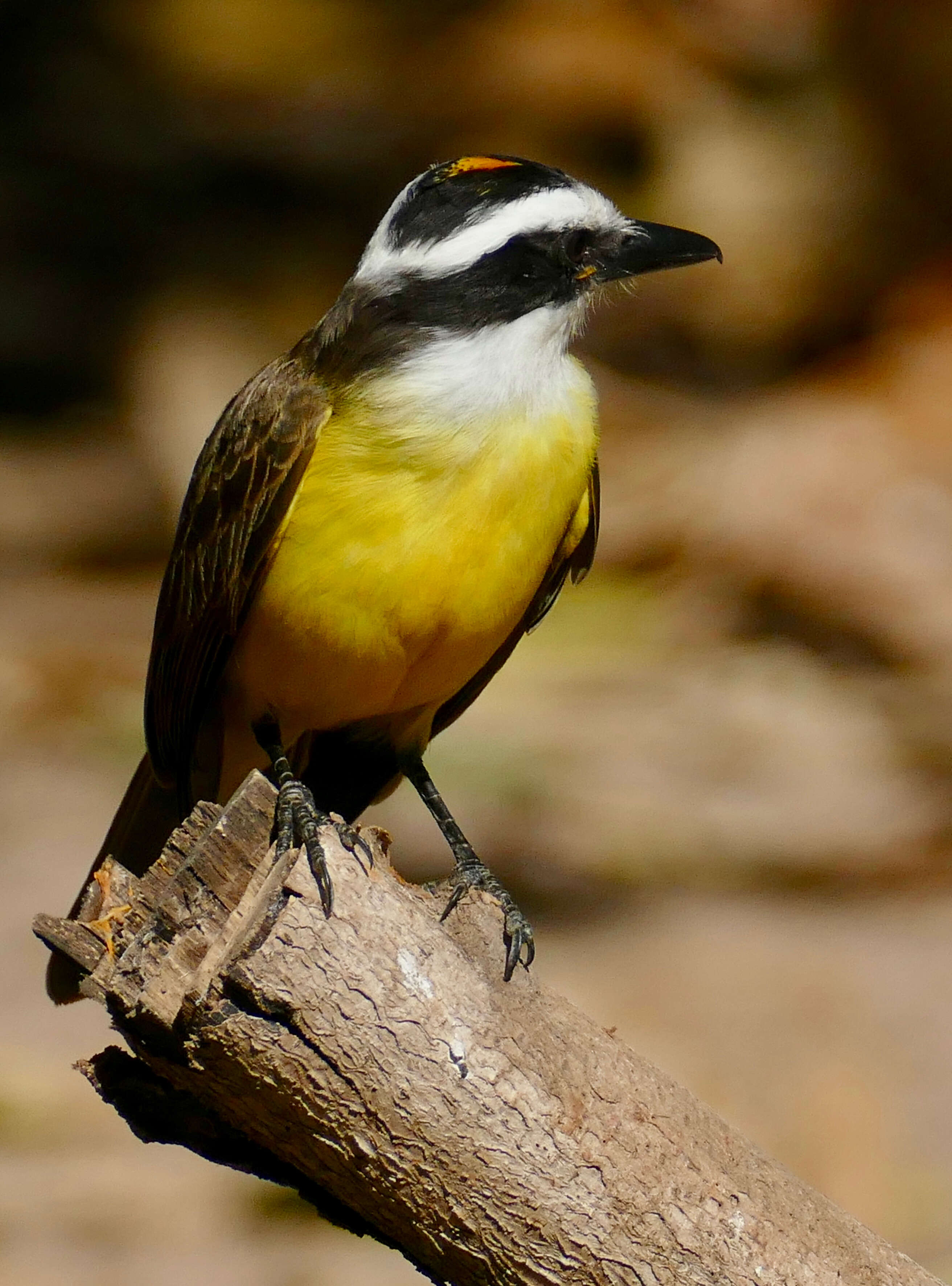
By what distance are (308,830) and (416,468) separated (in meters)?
0.85

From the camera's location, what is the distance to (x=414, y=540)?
327 cm

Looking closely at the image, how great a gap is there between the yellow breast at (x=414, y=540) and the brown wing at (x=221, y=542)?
46mm

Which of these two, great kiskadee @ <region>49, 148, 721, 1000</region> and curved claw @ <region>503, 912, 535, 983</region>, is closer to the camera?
curved claw @ <region>503, 912, 535, 983</region>

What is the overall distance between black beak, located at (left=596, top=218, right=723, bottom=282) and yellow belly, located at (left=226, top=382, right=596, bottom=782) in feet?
0.98

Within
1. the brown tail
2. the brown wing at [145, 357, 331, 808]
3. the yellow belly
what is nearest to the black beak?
the yellow belly

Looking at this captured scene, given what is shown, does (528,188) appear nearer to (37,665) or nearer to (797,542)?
(797,542)

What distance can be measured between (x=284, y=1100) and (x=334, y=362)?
1.72 metres

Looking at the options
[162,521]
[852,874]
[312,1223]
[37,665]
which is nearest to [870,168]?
[852,874]

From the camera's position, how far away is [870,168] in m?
8.29

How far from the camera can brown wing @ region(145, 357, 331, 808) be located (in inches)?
136

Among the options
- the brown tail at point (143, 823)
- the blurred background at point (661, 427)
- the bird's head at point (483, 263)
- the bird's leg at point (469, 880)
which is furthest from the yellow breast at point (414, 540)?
the blurred background at point (661, 427)

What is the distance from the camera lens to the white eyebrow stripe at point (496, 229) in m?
3.31

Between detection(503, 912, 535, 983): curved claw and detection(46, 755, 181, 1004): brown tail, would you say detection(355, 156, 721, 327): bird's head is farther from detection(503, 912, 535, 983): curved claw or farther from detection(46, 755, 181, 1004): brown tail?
detection(46, 755, 181, 1004): brown tail

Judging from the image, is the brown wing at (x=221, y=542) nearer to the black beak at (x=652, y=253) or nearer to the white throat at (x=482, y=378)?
the white throat at (x=482, y=378)
